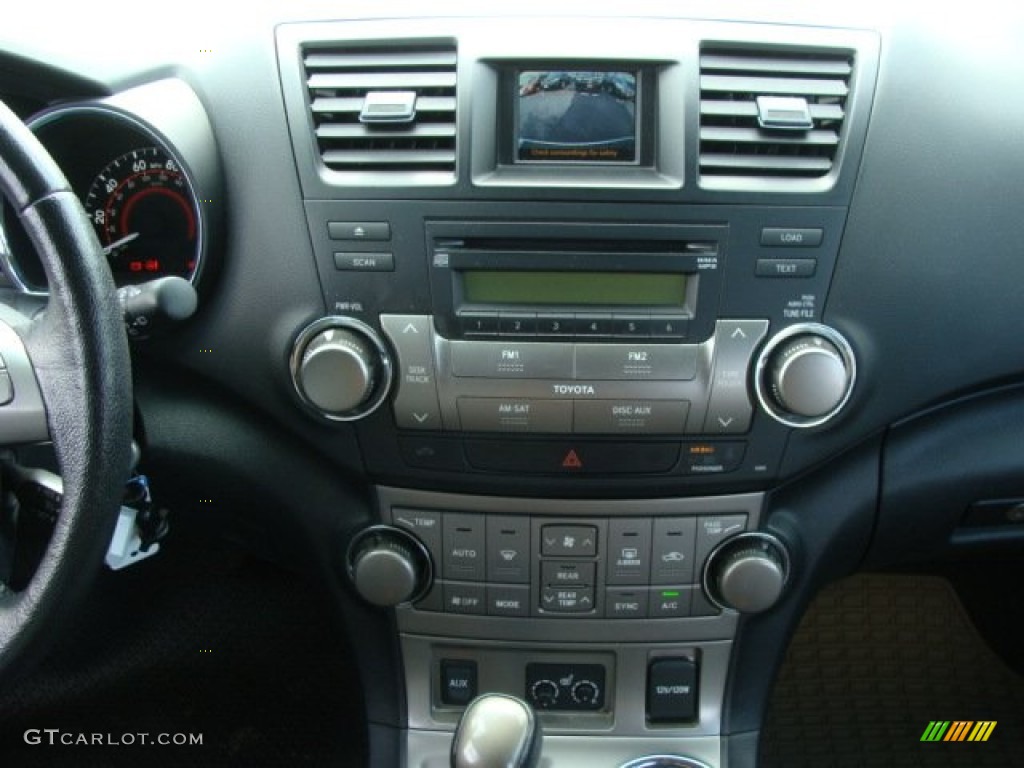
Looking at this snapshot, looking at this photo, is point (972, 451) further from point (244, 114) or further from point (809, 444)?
point (244, 114)

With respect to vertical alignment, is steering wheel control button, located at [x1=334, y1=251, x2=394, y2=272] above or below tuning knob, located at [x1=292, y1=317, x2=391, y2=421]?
above

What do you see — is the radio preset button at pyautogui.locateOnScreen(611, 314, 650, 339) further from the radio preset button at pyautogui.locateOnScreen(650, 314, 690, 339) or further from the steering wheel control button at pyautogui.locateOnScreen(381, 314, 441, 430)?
the steering wheel control button at pyautogui.locateOnScreen(381, 314, 441, 430)

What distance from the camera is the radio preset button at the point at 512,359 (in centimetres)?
131

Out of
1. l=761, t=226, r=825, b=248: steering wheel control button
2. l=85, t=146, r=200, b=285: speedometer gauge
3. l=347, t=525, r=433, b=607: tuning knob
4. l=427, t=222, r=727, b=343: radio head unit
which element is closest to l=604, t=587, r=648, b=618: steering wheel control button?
l=347, t=525, r=433, b=607: tuning knob

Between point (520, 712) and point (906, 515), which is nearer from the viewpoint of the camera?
point (520, 712)

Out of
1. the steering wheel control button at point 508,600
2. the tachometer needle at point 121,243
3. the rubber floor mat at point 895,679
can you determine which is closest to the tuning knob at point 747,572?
the steering wheel control button at point 508,600

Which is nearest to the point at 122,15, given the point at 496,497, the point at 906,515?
the point at 496,497

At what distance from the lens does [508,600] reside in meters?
1.47

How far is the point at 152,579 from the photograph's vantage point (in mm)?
1950

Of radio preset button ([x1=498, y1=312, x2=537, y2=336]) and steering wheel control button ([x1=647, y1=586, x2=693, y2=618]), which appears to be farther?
steering wheel control button ([x1=647, y1=586, x2=693, y2=618])

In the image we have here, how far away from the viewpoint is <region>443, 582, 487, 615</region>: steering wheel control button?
57.8 inches

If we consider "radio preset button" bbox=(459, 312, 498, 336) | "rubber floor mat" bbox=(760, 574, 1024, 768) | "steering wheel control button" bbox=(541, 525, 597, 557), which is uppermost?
"radio preset button" bbox=(459, 312, 498, 336)

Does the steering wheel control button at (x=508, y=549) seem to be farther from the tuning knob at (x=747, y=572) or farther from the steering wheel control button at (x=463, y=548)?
the tuning knob at (x=747, y=572)

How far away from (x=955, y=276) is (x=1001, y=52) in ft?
0.87
